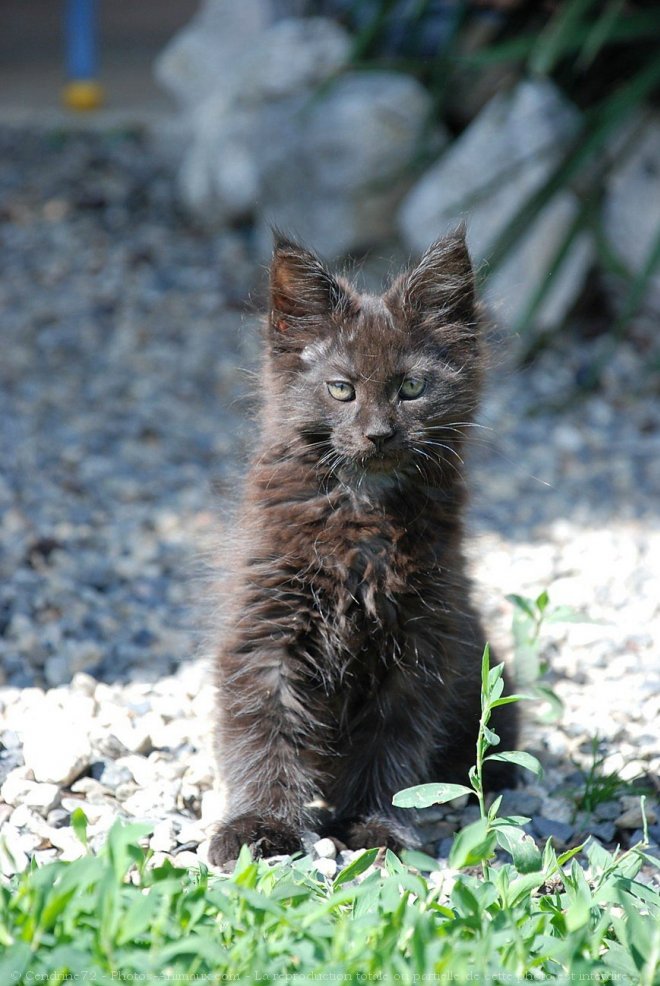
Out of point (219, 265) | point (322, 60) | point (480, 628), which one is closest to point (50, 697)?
point (480, 628)

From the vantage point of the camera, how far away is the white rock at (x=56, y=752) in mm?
2662

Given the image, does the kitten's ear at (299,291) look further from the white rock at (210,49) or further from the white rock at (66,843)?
the white rock at (210,49)

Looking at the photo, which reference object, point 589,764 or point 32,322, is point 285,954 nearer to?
point 589,764

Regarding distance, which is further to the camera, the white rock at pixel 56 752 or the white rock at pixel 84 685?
the white rock at pixel 84 685

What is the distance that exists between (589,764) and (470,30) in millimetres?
4760

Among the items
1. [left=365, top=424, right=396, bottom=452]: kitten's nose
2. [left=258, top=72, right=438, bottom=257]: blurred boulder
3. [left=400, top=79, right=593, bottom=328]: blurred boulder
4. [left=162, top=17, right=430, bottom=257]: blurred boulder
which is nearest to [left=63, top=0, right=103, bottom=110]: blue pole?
[left=162, top=17, right=430, bottom=257]: blurred boulder

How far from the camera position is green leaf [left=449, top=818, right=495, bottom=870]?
2039mm

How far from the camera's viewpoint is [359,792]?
2.64 meters

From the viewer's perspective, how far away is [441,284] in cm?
256

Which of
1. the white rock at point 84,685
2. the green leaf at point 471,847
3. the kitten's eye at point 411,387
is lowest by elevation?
the white rock at point 84,685

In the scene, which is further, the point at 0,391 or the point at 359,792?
the point at 0,391

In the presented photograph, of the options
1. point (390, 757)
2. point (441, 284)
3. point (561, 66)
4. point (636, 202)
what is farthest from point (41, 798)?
point (561, 66)

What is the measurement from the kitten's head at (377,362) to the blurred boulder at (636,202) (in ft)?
12.2

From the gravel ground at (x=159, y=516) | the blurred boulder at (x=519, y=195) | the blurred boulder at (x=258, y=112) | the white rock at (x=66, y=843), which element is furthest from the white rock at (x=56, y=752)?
the blurred boulder at (x=258, y=112)
